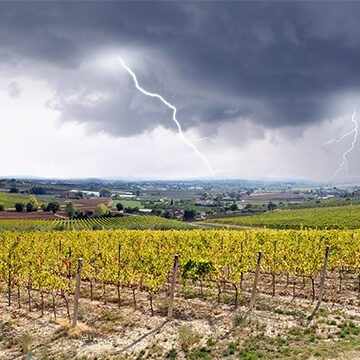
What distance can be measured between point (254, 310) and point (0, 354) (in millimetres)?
10640

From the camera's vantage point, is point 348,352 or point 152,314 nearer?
point 348,352

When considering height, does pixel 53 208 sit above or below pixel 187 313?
below

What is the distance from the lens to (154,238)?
105 ft

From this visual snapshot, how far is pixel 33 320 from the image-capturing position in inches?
647

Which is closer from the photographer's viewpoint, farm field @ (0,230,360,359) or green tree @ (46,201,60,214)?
farm field @ (0,230,360,359)

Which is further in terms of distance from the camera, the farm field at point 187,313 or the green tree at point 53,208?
the green tree at point 53,208

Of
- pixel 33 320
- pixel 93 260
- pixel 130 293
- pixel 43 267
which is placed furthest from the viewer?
pixel 93 260

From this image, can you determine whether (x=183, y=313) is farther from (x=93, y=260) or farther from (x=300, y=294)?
(x=93, y=260)

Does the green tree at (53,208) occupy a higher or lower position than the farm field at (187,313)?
lower

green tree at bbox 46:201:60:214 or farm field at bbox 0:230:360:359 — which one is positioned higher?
farm field at bbox 0:230:360:359

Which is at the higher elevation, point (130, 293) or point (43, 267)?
point (43, 267)

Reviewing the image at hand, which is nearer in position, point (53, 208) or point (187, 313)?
point (187, 313)

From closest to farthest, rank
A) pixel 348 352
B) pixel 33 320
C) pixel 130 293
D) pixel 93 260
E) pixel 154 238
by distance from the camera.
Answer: pixel 348 352 < pixel 33 320 < pixel 130 293 < pixel 93 260 < pixel 154 238

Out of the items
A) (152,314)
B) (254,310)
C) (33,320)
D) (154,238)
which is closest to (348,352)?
(254,310)
